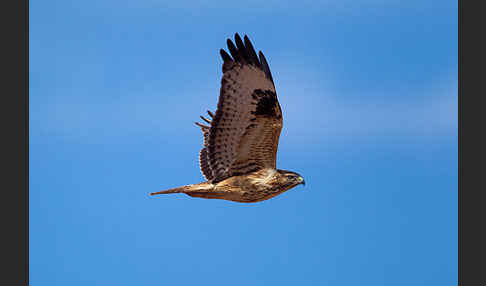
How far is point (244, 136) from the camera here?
25.5ft

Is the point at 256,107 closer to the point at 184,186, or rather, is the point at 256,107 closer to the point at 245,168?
the point at 245,168

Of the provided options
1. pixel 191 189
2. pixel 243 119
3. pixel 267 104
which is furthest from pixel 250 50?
pixel 191 189

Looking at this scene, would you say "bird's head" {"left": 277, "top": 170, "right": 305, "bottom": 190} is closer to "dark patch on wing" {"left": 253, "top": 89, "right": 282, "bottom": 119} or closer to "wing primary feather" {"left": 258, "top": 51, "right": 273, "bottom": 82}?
"dark patch on wing" {"left": 253, "top": 89, "right": 282, "bottom": 119}

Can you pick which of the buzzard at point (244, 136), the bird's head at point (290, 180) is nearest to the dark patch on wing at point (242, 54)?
the buzzard at point (244, 136)

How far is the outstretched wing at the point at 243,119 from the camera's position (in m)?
7.45

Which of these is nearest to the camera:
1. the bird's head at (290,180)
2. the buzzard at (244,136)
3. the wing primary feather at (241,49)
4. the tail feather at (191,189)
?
the wing primary feather at (241,49)

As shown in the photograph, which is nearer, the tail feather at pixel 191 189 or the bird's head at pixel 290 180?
the bird's head at pixel 290 180

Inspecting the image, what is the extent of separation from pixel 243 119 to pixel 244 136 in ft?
0.80

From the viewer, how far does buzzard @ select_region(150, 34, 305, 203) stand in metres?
7.48

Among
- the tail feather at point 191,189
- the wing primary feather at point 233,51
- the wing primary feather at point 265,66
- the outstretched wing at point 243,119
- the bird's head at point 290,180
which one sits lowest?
the tail feather at point 191,189

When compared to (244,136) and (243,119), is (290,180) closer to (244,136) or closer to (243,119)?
(244,136)

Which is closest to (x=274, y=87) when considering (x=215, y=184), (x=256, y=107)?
(x=256, y=107)

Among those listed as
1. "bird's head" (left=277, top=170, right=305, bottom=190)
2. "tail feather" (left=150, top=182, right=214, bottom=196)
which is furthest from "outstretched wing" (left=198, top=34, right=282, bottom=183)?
"bird's head" (left=277, top=170, right=305, bottom=190)

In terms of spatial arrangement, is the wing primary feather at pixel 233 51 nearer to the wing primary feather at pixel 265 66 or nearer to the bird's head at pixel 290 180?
the wing primary feather at pixel 265 66
